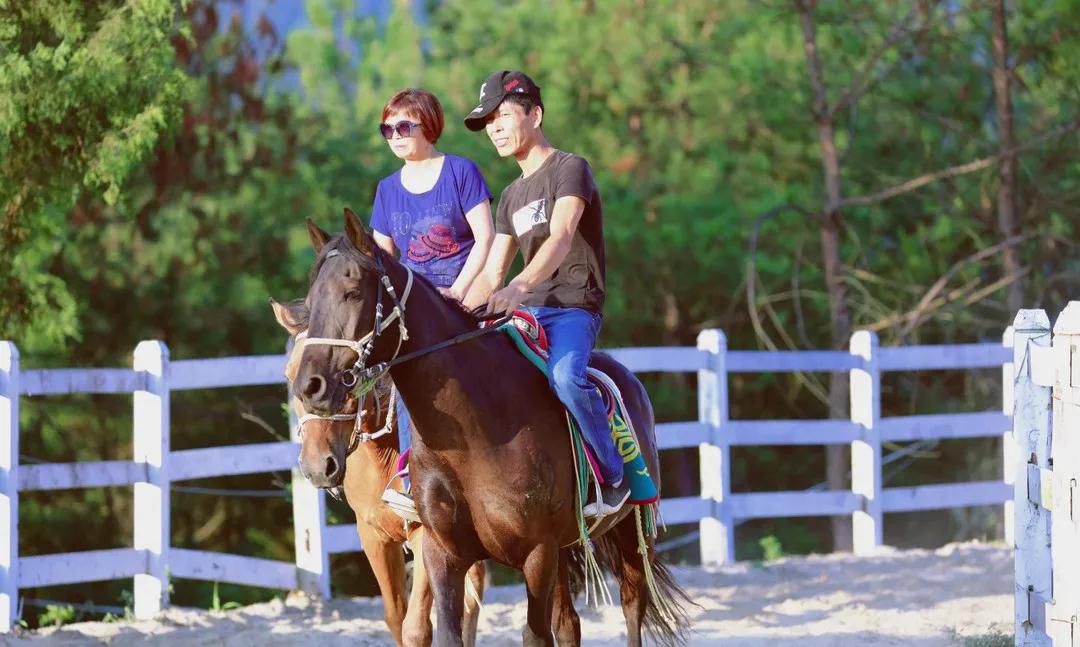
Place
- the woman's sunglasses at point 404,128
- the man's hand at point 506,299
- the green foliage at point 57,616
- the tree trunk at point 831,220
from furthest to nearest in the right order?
the tree trunk at point 831,220 < the green foliage at point 57,616 < the woman's sunglasses at point 404,128 < the man's hand at point 506,299

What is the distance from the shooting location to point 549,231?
5.79 metres

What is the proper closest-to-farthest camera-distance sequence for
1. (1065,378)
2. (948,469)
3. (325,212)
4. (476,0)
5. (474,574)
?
(1065,378), (474,574), (325,212), (948,469), (476,0)

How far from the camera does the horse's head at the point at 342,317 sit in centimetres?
466

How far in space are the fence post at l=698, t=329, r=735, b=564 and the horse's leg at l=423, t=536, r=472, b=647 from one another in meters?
6.39

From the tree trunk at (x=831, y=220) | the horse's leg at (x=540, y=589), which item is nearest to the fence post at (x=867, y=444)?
the tree trunk at (x=831, y=220)

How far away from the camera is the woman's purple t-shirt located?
6332 millimetres

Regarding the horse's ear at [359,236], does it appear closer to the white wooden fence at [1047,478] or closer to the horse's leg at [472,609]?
the horse's leg at [472,609]

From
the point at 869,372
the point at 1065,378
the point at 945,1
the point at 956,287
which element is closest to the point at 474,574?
the point at 1065,378

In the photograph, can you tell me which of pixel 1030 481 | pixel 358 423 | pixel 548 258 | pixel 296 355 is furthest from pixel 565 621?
pixel 1030 481

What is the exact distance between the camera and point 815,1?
51.2 ft

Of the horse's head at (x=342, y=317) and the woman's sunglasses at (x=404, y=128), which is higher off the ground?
the woman's sunglasses at (x=404, y=128)

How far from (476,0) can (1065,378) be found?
20.1m

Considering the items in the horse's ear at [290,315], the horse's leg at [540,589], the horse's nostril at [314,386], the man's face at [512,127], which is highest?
the man's face at [512,127]

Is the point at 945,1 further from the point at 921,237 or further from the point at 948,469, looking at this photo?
the point at 948,469
